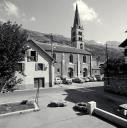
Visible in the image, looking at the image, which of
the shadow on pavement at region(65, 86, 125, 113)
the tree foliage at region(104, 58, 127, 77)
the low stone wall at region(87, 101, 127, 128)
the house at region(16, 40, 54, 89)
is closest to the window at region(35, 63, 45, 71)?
the house at region(16, 40, 54, 89)

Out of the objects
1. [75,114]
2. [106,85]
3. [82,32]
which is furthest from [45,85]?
[82,32]

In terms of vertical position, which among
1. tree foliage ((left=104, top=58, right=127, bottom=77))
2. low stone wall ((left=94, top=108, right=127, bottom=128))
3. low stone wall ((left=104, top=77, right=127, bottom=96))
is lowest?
low stone wall ((left=94, top=108, right=127, bottom=128))

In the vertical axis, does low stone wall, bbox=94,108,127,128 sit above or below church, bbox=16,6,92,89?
below

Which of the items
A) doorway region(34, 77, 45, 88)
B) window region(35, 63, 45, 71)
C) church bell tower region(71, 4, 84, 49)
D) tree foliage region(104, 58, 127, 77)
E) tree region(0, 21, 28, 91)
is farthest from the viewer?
church bell tower region(71, 4, 84, 49)

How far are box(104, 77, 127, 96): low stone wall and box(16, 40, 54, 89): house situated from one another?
12.7m

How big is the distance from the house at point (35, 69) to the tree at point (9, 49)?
41.4ft

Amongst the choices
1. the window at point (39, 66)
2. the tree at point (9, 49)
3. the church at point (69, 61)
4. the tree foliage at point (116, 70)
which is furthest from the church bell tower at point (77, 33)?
the tree at point (9, 49)

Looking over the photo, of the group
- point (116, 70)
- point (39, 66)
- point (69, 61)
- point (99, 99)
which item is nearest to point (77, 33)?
point (69, 61)

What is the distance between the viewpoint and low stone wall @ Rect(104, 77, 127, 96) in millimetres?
25987

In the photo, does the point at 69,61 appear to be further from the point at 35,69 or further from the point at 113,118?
the point at 113,118

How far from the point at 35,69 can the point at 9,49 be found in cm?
1569

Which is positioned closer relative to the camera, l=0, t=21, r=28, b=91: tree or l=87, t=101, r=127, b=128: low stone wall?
l=87, t=101, r=127, b=128: low stone wall

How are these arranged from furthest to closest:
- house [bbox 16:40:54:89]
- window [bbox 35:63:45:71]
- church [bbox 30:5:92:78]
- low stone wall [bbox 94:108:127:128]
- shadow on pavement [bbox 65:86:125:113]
A: 1. church [bbox 30:5:92:78]
2. window [bbox 35:63:45:71]
3. house [bbox 16:40:54:89]
4. shadow on pavement [bbox 65:86:125:113]
5. low stone wall [bbox 94:108:127:128]

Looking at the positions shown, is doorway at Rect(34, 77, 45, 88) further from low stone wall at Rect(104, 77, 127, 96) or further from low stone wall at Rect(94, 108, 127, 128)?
low stone wall at Rect(94, 108, 127, 128)
